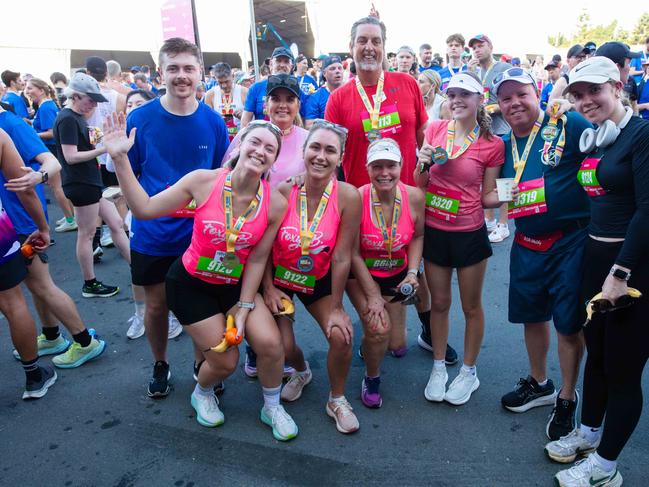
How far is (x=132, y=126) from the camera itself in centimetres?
283

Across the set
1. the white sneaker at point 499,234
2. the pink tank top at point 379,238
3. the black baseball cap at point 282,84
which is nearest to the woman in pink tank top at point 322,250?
the pink tank top at point 379,238

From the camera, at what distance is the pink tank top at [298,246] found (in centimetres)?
263

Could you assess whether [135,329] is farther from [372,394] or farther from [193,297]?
[372,394]

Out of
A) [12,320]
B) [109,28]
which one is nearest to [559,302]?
[12,320]

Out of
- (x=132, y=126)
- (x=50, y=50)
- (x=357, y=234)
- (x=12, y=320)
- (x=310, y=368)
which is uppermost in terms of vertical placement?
(x=50, y=50)

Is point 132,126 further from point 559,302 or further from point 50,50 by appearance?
point 50,50

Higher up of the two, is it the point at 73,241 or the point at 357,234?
the point at 357,234

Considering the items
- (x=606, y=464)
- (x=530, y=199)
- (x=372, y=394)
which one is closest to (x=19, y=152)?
(x=372, y=394)

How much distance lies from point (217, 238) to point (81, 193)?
111 inches

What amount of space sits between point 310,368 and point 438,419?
104cm

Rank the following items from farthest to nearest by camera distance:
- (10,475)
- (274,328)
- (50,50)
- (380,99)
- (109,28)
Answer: (109,28) → (50,50) → (380,99) → (274,328) → (10,475)

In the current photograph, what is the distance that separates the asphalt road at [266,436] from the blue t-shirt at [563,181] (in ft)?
4.16

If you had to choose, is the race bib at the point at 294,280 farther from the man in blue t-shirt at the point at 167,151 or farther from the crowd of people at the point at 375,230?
the man in blue t-shirt at the point at 167,151

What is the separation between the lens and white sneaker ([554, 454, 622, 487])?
2.20 meters
